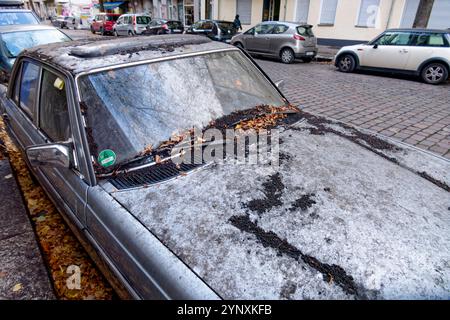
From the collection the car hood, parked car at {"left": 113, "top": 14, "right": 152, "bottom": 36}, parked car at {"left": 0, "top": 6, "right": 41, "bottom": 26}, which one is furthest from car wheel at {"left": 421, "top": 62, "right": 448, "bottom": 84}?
parked car at {"left": 113, "top": 14, "right": 152, "bottom": 36}

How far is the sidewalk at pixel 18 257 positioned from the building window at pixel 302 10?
1828 centimetres

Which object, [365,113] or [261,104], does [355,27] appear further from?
[261,104]

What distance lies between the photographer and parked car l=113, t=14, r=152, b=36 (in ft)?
68.7

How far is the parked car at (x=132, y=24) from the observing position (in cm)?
2094

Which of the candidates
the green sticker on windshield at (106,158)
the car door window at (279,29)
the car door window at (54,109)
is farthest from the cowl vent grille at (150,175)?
the car door window at (279,29)

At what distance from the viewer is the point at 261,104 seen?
9.03 feet

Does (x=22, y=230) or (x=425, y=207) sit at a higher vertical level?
(x=425, y=207)

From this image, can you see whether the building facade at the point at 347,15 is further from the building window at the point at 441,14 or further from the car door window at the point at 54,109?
the car door window at the point at 54,109

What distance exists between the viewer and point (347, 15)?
15859 mm

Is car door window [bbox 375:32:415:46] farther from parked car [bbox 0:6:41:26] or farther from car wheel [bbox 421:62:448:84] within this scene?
parked car [bbox 0:6:41:26]
